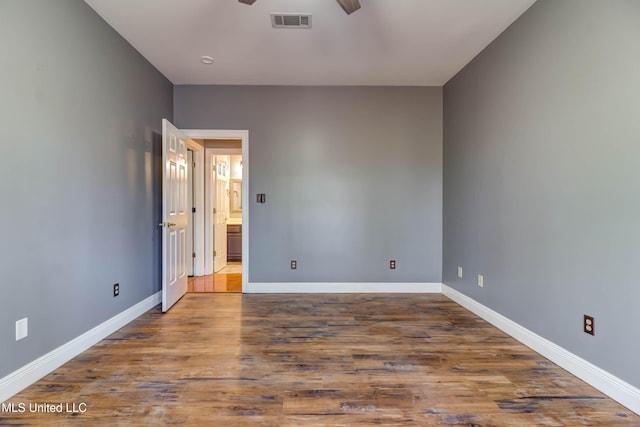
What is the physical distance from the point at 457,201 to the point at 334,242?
5.13 feet

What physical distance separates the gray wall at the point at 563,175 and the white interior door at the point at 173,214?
10.6 ft

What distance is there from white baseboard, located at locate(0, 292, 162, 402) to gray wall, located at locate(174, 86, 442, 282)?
1520 millimetres

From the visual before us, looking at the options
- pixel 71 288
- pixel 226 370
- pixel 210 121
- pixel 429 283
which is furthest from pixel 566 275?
pixel 210 121

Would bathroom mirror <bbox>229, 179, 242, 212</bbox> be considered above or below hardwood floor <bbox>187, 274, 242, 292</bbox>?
above

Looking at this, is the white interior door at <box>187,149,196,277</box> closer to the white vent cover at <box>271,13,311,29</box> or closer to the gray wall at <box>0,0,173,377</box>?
the gray wall at <box>0,0,173,377</box>

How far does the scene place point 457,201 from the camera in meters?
3.57

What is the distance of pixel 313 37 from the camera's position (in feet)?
9.11

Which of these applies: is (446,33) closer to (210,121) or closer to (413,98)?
(413,98)

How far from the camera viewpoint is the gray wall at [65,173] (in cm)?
Result: 176

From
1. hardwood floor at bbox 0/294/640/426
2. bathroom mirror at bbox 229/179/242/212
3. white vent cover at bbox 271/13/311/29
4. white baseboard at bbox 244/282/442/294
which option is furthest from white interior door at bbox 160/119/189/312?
bathroom mirror at bbox 229/179/242/212

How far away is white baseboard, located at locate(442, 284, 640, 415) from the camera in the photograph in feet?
5.49

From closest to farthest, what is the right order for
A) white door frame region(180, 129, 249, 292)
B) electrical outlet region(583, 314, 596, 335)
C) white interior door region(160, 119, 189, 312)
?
electrical outlet region(583, 314, 596, 335) → white interior door region(160, 119, 189, 312) → white door frame region(180, 129, 249, 292)

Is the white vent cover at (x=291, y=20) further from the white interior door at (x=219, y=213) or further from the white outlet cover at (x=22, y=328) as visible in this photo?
the white interior door at (x=219, y=213)

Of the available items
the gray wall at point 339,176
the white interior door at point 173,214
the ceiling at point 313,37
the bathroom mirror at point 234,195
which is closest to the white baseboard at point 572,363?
the gray wall at point 339,176
